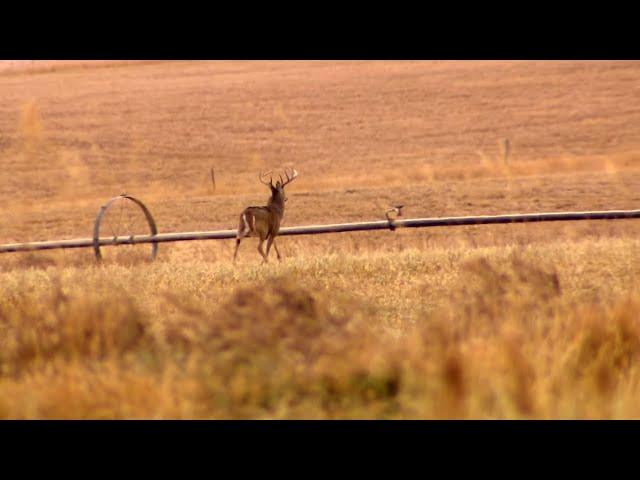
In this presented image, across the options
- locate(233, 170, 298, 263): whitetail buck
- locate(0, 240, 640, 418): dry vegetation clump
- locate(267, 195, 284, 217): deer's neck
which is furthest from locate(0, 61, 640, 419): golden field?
locate(267, 195, 284, 217): deer's neck

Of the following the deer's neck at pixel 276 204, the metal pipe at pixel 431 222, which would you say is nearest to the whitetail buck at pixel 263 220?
the deer's neck at pixel 276 204

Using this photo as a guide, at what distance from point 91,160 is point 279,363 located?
89.8 feet

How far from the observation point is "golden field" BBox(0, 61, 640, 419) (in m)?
5.03

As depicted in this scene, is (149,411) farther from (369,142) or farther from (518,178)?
(369,142)

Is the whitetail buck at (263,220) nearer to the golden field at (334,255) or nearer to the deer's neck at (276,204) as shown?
the deer's neck at (276,204)

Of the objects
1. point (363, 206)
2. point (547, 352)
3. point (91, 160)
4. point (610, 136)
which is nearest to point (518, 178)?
point (363, 206)

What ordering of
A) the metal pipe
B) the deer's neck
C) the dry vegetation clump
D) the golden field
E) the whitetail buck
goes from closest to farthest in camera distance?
the dry vegetation clump → the golden field → the whitetail buck → the deer's neck → the metal pipe

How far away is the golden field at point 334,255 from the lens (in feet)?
16.5

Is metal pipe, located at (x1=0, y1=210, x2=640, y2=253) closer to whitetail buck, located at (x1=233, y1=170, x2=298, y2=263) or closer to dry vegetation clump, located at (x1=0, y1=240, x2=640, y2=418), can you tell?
whitetail buck, located at (x1=233, y1=170, x2=298, y2=263)

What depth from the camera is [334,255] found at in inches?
420

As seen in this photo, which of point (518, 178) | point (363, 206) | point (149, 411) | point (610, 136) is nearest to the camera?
point (149, 411)

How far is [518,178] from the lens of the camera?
24.6 m

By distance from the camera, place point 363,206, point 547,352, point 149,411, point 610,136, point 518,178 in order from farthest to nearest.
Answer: point 610,136
point 518,178
point 363,206
point 547,352
point 149,411

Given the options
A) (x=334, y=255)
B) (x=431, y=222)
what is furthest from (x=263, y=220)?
(x=431, y=222)
